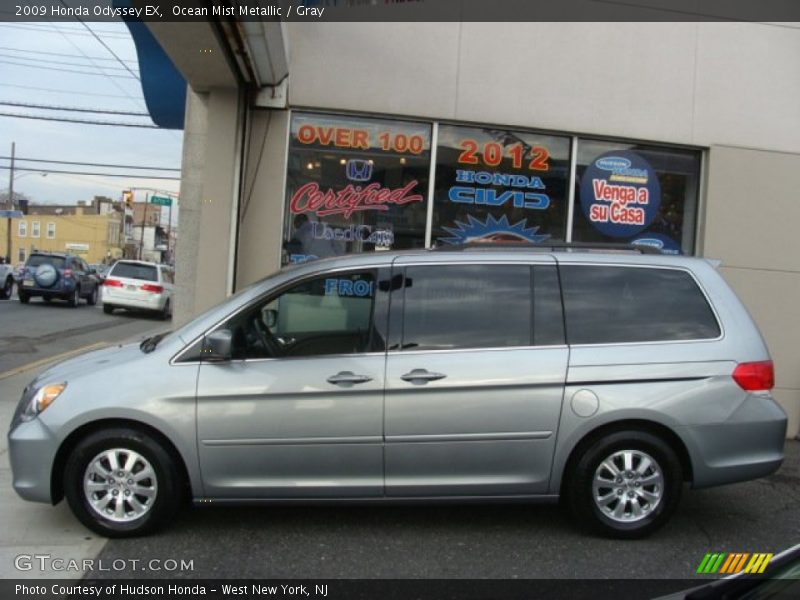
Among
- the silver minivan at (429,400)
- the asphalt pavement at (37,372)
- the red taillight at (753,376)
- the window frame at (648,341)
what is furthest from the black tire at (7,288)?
the red taillight at (753,376)

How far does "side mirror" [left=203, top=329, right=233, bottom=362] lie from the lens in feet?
13.8

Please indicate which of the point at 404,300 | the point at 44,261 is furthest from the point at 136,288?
the point at 404,300

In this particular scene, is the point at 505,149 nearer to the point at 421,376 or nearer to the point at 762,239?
the point at 762,239

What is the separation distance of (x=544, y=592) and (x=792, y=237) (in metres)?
6.48

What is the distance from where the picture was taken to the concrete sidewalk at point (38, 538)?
3.88 m

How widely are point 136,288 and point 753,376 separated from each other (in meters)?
19.7

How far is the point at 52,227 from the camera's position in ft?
274

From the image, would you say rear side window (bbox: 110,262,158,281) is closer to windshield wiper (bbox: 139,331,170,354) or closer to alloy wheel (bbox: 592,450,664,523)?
windshield wiper (bbox: 139,331,170,354)

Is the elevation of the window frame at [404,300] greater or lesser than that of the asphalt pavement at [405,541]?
greater

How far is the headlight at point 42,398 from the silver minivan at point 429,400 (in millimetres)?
17

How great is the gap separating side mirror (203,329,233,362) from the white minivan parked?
18135 millimetres

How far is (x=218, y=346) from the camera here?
420 centimetres

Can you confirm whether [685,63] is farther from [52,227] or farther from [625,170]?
[52,227]

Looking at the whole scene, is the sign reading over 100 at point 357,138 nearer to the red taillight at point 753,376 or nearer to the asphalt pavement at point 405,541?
the asphalt pavement at point 405,541
